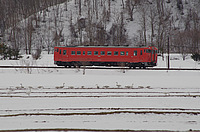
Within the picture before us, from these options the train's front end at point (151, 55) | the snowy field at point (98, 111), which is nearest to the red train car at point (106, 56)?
the train's front end at point (151, 55)

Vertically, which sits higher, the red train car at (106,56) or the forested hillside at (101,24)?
the forested hillside at (101,24)

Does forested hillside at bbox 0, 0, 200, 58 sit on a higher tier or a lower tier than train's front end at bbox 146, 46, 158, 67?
higher

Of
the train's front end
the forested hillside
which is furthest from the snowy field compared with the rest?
the forested hillside

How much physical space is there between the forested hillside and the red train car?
2302cm

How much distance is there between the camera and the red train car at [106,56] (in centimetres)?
2600

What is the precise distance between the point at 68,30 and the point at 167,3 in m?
34.4

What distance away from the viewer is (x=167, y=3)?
68.1m

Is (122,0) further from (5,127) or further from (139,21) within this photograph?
(5,127)

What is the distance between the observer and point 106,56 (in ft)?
87.3

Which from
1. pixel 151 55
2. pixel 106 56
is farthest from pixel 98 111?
pixel 151 55

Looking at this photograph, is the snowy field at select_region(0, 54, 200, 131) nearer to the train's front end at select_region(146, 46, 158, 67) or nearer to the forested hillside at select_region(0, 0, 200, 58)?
the train's front end at select_region(146, 46, 158, 67)

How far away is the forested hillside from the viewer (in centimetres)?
5247

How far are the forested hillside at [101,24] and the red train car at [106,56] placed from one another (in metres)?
23.0

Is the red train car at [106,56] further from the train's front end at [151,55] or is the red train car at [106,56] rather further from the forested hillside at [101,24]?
the forested hillside at [101,24]
